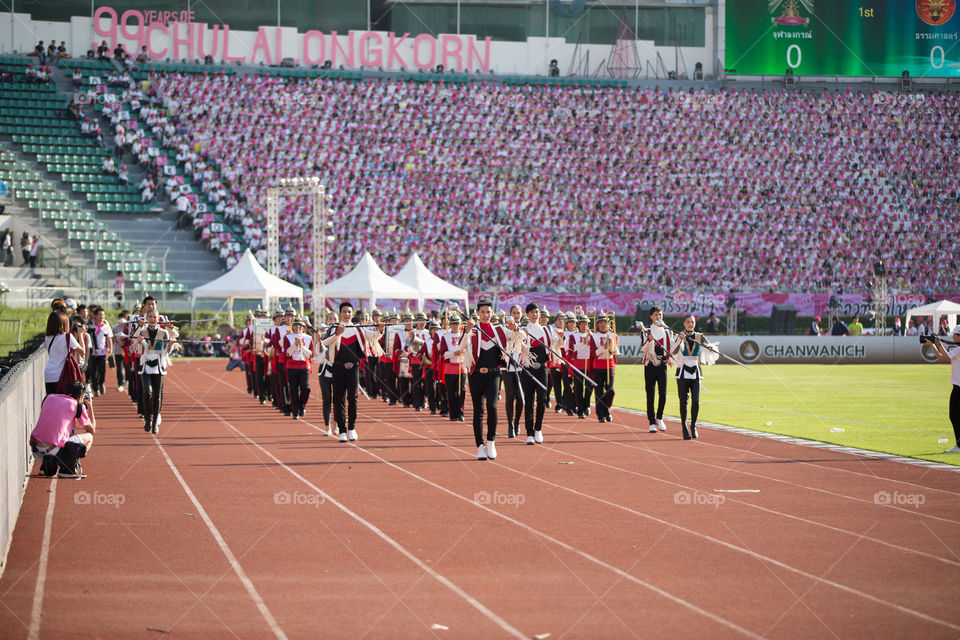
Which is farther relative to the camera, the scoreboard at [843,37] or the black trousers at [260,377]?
Result: the scoreboard at [843,37]

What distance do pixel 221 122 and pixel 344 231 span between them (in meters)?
7.39

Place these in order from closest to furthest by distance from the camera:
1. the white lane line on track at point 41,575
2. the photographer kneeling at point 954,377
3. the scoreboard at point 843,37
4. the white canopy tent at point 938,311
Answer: the white lane line on track at point 41,575 < the photographer kneeling at point 954,377 < the white canopy tent at point 938,311 < the scoreboard at point 843,37

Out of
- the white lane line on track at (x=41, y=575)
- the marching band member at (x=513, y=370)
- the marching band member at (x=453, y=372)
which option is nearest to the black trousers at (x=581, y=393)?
the marching band member at (x=453, y=372)

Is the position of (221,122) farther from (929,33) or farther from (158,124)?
(929,33)

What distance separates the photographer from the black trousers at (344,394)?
1690cm

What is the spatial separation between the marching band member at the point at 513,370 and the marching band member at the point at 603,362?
7.01ft

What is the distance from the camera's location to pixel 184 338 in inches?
1539

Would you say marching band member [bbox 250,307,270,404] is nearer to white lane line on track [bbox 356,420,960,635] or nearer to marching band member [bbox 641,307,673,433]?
marching band member [bbox 641,307,673,433]

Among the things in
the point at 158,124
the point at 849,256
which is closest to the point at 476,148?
the point at 158,124

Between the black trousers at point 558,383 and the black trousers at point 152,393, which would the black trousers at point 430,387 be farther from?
the black trousers at point 152,393

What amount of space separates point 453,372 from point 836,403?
26.9 feet

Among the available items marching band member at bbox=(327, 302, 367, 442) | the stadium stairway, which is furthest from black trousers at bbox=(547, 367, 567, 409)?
the stadium stairway

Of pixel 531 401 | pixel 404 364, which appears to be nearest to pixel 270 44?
pixel 404 364

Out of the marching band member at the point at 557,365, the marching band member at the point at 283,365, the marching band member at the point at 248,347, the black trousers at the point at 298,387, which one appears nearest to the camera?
the marching band member at the point at 557,365
